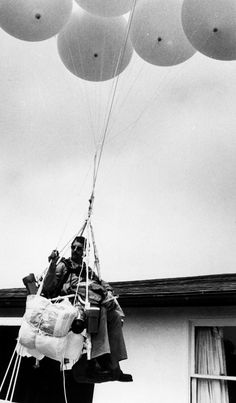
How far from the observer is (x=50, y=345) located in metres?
2.67

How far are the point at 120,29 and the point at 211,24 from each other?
109 cm

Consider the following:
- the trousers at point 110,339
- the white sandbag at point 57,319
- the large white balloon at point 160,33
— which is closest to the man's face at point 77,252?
the trousers at point 110,339

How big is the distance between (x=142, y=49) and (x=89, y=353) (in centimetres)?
328

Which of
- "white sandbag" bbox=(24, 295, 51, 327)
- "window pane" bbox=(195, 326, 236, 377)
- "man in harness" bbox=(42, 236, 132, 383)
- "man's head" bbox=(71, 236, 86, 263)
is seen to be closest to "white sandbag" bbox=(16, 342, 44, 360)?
"white sandbag" bbox=(24, 295, 51, 327)

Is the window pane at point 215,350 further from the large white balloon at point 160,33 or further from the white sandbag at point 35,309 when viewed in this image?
the large white balloon at point 160,33

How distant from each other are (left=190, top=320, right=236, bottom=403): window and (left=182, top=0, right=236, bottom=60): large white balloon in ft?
9.47

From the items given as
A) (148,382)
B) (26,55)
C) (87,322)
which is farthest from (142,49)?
(148,382)

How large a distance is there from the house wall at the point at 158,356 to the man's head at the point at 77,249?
5.28 feet

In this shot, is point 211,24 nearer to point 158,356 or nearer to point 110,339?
point 110,339

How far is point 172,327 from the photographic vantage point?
433 centimetres

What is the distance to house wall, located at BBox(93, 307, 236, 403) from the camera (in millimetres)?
4027

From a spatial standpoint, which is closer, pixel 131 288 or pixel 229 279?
pixel 229 279

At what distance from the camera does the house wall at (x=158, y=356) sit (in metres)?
4.03

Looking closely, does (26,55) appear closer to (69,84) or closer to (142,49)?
(69,84)
